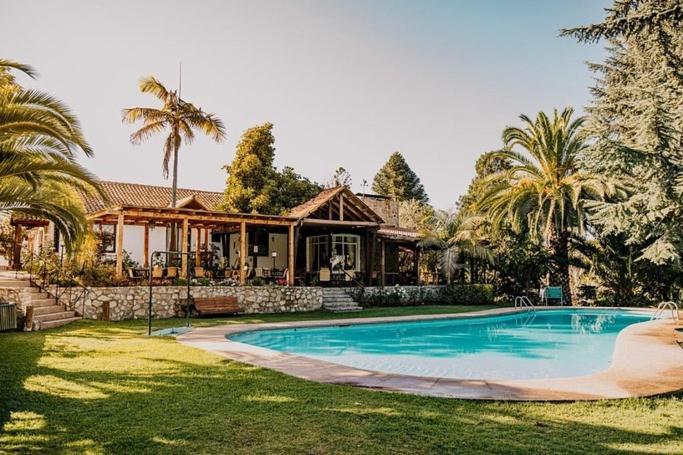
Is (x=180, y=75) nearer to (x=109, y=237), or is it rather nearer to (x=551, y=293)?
(x=109, y=237)

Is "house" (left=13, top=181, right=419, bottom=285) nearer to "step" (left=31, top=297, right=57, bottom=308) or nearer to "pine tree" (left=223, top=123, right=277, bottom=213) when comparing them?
"pine tree" (left=223, top=123, right=277, bottom=213)

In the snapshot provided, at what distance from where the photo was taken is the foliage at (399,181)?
63719 mm

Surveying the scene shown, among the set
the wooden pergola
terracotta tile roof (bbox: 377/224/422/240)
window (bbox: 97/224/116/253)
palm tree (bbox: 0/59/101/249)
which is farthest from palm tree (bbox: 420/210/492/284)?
palm tree (bbox: 0/59/101/249)

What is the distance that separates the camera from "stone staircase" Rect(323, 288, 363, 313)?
2142cm

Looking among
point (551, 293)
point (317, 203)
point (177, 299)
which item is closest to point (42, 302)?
point (177, 299)

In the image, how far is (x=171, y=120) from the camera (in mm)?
23500

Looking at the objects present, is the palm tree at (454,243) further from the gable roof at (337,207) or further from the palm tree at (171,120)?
the palm tree at (171,120)

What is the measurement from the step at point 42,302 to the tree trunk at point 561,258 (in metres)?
21.5

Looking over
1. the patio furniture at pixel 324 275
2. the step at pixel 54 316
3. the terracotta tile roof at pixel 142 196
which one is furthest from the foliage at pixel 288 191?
the step at pixel 54 316

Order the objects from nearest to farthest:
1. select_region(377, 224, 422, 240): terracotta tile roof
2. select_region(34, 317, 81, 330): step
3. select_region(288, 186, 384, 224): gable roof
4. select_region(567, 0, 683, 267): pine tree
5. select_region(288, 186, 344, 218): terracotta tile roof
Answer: select_region(567, 0, 683, 267): pine tree
select_region(34, 317, 81, 330): step
select_region(288, 186, 344, 218): terracotta tile roof
select_region(288, 186, 384, 224): gable roof
select_region(377, 224, 422, 240): terracotta tile roof

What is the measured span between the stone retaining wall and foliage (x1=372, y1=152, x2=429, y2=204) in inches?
1694

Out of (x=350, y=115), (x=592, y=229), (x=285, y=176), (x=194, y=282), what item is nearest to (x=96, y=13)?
(x=194, y=282)

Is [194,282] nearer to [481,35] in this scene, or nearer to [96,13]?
[96,13]

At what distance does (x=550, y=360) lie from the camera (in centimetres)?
1212
